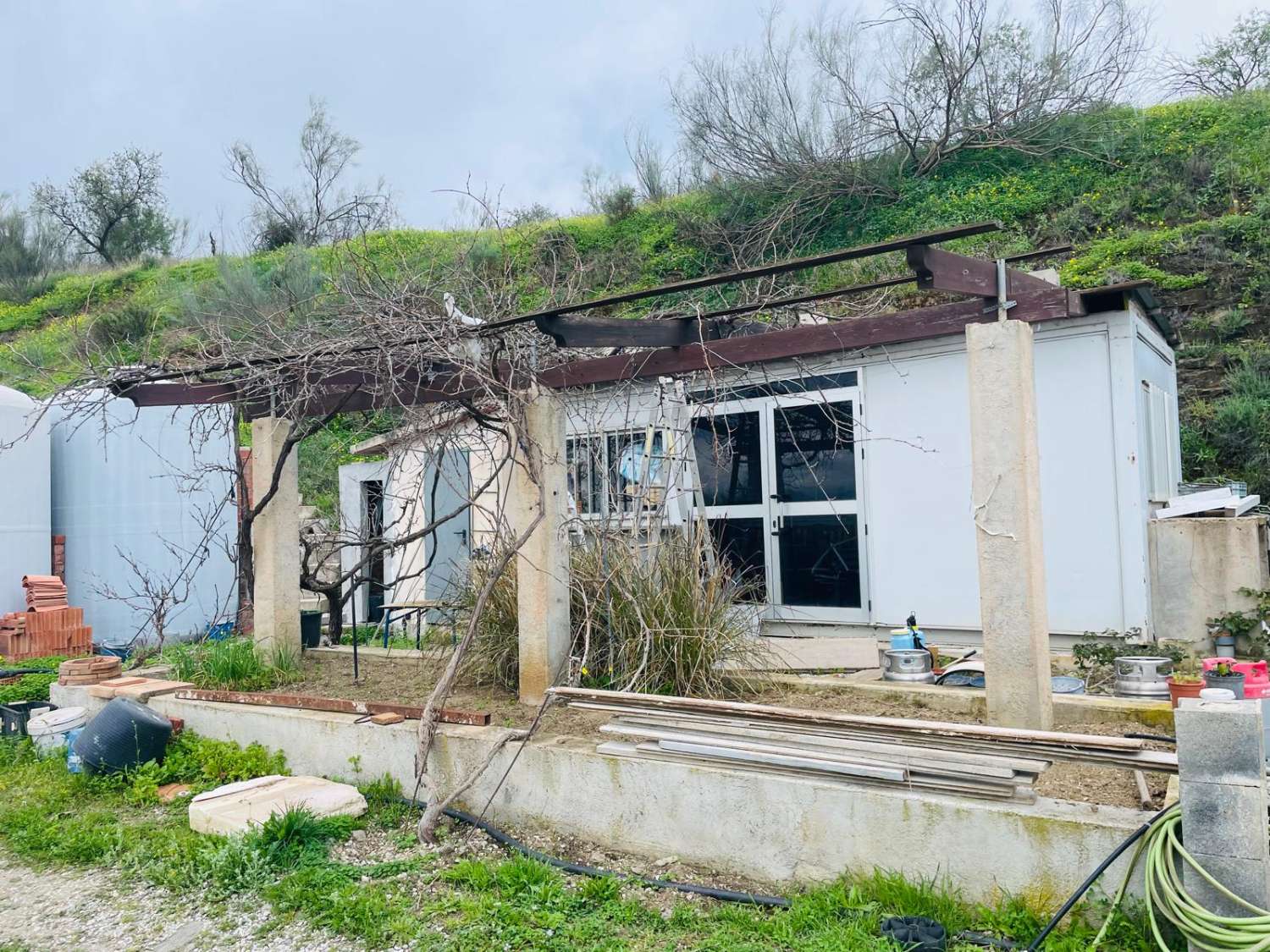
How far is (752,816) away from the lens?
12.8 ft

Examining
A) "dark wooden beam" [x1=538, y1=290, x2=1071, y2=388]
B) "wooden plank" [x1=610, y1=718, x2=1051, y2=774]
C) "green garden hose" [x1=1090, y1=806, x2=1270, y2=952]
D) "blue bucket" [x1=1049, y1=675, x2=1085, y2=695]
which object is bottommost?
"green garden hose" [x1=1090, y1=806, x2=1270, y2=952]

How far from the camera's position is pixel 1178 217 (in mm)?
14672

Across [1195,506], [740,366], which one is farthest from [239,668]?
[1195,506]

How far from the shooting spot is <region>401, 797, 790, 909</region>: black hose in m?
3.65

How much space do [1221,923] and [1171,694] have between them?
2.17 m

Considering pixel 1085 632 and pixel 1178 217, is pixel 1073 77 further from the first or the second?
pixel 1085 632

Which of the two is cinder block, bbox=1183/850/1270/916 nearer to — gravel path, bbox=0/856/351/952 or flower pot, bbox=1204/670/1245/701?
flower pot, bbox=1204/670/1245/701

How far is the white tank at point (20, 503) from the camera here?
425 inches

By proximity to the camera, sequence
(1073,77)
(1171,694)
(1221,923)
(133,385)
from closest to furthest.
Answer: (1221,923), (1171,694), (133,385), (1073,77)

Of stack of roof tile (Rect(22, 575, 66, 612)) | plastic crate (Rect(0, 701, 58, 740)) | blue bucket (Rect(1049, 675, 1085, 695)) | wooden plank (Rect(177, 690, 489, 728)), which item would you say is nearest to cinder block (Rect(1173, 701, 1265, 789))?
blue bucket (Rect(1049, 675, 1085, 695))

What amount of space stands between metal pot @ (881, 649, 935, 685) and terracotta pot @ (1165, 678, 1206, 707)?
54.5 inches

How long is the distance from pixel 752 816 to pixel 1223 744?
1.83m

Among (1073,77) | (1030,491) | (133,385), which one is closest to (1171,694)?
(1030,491)

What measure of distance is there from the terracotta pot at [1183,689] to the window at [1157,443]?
2.97m
